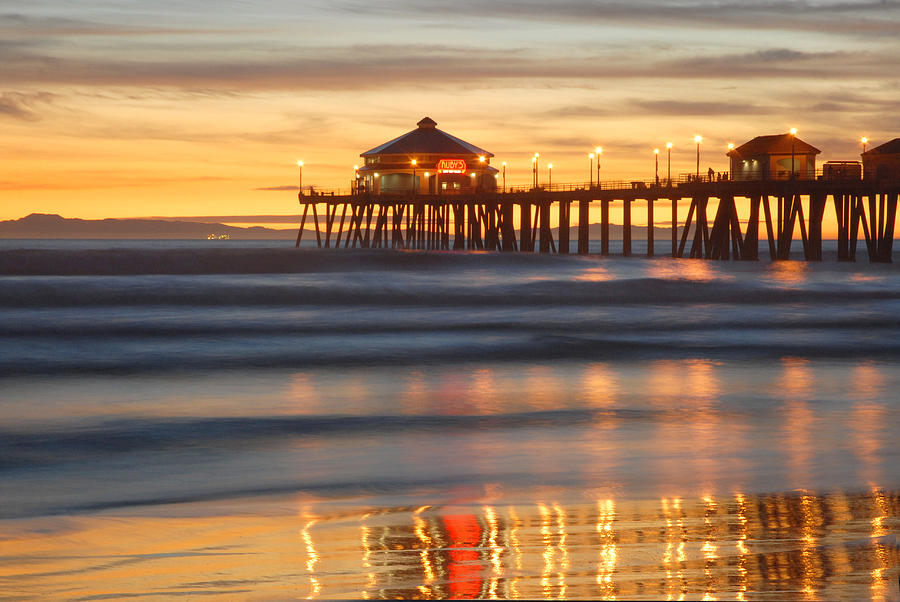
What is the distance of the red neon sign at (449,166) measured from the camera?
83000 millimetres

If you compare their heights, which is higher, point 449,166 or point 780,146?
point 449,166

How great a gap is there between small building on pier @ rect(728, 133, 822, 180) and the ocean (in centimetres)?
2589

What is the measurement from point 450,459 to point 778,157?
4821cm

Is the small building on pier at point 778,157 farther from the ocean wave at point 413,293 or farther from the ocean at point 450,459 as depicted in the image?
the ocean at point 450,459

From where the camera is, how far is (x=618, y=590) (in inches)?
241

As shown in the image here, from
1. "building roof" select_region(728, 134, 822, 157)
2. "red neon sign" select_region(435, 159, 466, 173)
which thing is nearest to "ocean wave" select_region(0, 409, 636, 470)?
"building roof" select_region(728, 134, 822, 157)

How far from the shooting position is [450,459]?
1108cm

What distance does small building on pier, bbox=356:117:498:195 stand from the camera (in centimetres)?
8344

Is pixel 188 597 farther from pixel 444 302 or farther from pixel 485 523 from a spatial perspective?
pixel 444 302

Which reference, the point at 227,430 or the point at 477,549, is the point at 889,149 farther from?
the point at 477,549

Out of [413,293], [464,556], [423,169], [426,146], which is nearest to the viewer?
[464,556]

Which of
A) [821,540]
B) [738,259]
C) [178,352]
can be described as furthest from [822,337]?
[738,259]

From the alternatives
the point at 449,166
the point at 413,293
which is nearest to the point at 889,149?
the point at 413,293

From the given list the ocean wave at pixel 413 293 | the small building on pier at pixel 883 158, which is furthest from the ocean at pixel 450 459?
the small building on pier at pixel 883 158
